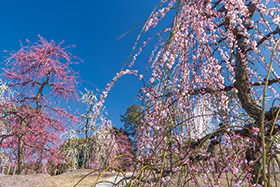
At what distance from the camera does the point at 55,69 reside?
4.97 metres

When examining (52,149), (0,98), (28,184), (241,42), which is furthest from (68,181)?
(241,42)

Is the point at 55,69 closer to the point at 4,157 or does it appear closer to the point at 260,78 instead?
the point at 4,157

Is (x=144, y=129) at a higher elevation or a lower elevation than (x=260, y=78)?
lower

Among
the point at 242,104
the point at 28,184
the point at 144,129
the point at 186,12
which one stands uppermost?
the point at 186,12

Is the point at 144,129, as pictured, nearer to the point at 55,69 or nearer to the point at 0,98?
the point at 55,69

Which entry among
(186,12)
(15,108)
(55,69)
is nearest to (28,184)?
(15,108)

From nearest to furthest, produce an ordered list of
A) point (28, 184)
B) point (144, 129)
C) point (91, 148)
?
point (144, 129), point (28, 184), point (91, 148)

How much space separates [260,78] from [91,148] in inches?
295

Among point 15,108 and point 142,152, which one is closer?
point 142,152

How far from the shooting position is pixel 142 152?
1.59 m

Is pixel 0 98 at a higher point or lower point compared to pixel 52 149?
higher

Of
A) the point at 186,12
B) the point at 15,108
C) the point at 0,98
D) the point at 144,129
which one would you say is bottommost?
the point at 144,129

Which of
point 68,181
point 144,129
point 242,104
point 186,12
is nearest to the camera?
point 186,12

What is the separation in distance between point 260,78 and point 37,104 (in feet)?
14.6
